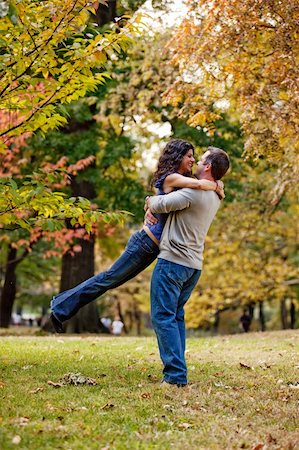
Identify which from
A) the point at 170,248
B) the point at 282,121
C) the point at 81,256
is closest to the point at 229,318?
Result: the point at 81,256

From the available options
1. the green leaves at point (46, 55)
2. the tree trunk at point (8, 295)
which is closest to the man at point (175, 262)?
the green leaves at point (46, 55)

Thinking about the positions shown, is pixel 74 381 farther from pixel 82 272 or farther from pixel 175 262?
pixel 82 272

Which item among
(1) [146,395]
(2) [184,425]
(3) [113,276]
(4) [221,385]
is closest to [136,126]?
(3) [113,276]

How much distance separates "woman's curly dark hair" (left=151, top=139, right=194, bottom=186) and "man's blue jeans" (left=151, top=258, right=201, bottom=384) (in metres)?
0.84

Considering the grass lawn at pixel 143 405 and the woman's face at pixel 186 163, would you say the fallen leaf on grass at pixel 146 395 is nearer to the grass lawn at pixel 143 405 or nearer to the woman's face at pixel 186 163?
the grass lawn at pixel 143 405

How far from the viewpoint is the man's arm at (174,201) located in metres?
5.71

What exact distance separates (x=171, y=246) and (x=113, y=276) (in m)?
0.64

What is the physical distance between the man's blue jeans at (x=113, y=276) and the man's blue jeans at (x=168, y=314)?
0.20 meters

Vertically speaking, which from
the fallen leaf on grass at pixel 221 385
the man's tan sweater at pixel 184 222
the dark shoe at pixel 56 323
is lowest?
the fallen leaf on grass at pixel 221 385

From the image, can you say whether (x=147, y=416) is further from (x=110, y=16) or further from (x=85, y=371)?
(x=110, y=16)

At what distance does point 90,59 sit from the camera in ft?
20.0

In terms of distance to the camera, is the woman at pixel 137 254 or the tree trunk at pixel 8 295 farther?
the tree trunk at pixel 8 295

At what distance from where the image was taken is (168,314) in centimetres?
588

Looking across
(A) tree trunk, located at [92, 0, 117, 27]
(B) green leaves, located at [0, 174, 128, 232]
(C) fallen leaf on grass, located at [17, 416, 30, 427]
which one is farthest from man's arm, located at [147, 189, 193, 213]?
(A) tree trunk, located at [92, 0, 117, 27]
